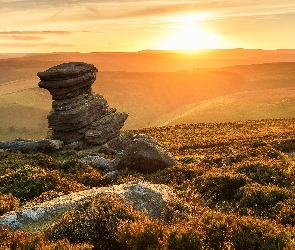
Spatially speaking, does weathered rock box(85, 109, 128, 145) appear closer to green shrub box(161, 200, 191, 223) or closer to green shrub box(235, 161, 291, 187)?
green shrub box(235, 161, 291, 187)

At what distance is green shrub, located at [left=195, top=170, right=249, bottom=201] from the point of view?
1538 cm

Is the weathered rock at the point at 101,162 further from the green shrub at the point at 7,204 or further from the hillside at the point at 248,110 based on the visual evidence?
the hillside at the point at 248,110

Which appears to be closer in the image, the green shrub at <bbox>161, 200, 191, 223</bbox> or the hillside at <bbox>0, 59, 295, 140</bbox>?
the green shrub at <bbox>161, 200, 191, 223</bbox>

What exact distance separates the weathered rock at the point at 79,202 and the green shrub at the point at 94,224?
1.17m

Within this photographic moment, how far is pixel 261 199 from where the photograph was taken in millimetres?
13477

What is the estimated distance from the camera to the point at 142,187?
13477 mm

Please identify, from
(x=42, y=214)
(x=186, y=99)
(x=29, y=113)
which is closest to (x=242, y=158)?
(x=42, y=214)

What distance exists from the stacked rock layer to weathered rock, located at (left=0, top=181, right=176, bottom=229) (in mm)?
24667

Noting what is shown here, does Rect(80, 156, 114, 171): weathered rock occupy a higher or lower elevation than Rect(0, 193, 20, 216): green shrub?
lower

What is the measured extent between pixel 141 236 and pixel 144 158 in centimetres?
1337

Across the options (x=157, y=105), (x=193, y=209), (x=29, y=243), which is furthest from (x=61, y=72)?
(x=157, y=105)

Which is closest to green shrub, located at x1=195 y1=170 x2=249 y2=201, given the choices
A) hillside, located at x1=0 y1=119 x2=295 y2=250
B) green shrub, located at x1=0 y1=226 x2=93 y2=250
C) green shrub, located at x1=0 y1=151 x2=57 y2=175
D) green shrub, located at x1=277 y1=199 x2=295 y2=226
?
hillside, located at x1=0 y1=119 x2=295 y2=250

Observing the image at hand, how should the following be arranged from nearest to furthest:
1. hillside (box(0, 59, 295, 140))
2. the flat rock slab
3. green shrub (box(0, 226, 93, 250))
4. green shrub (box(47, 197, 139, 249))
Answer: green shrub (box(0, 226, 93, 250)) < green shrub (box(47, 197, 139, 249)) < the flat rock slab < hillside (box(0, 59, 295, 140))

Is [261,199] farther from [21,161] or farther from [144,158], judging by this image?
[21,161]
